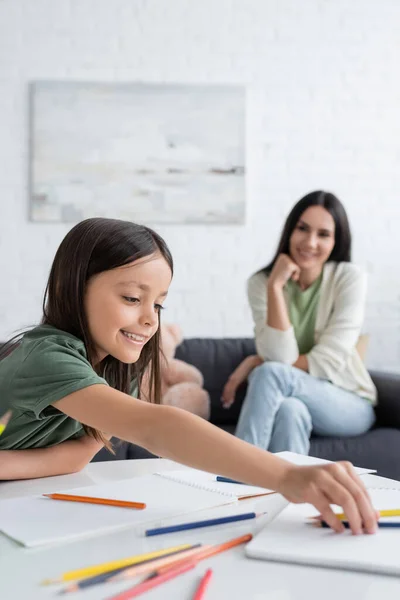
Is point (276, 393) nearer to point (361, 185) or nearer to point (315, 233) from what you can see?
point (315, 233)

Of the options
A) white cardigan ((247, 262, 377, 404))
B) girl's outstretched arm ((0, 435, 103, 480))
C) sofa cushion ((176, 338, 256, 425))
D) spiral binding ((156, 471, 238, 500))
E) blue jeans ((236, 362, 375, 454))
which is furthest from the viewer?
sofa cushion ((176, 338, 256, 425))

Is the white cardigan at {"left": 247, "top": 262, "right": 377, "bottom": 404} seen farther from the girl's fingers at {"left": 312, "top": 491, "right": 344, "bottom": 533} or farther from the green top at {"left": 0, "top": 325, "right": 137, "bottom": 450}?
the girl's fingers at {"left": 312, "top": 491, "right": 344, "bottom": 533}

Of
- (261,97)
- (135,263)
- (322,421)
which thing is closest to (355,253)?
(261,97)

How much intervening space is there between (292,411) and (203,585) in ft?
5.99

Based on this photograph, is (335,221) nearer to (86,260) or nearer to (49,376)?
(86,260)

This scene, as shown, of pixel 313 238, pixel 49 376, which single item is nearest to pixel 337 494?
pixel 49 376

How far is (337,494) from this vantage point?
76 centimetres

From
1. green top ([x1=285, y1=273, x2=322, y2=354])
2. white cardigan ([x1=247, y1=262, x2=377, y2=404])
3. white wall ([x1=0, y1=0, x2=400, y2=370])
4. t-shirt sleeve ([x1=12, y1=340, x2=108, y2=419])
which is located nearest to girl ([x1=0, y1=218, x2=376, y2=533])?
t-shirt sleeve ([x1=12, y1=340, x2=108, y2=419])

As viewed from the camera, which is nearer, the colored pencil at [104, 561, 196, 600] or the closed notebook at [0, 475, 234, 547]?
the colored pencil at [104, 561, 196, 600]

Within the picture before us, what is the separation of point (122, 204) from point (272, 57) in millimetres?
998

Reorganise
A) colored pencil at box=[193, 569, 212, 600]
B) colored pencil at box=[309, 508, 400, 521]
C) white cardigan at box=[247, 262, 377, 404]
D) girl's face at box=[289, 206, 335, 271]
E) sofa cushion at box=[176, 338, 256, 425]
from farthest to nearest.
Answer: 1. sofa cushion at box=[176, 338, 256, 425]
2. girl's face at box=[289, 206, 335, 271]
3. white cardigan at box=[247, 262, 377, 404]
4. colored pencil at box=[309, 508, 400, 521]
5. colored pencil at box=[193, 569, 212, 600]

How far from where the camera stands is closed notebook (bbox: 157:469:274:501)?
972mm

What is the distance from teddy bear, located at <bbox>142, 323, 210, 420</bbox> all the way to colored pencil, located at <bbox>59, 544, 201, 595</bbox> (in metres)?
2.04

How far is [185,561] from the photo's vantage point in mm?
691
